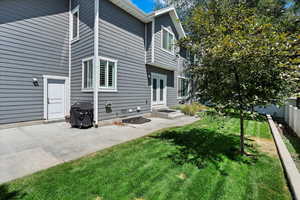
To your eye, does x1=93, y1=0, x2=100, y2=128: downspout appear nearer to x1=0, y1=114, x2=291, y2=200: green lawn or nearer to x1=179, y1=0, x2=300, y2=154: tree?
x1=0, y1=114, x2=291, y2=200: green lawn

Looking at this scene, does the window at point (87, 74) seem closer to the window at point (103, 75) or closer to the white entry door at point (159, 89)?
the window at point (103, 75)

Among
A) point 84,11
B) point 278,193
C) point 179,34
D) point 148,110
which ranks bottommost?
point 278,193

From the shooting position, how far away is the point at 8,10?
6273 millimetres

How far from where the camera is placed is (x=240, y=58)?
307cm

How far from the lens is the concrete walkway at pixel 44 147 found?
310 cm

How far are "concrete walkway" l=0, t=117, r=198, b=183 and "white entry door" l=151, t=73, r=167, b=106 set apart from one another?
16.8 ft

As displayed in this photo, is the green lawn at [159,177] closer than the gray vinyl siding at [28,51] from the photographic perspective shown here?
Yes

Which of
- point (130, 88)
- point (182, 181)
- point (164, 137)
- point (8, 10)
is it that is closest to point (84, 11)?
point (8, 10)

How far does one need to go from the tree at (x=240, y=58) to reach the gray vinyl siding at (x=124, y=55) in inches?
177

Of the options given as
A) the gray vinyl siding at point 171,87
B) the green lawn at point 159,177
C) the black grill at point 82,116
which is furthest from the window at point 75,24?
the green lawn at point 159,177

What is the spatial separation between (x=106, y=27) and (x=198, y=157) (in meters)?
6.71

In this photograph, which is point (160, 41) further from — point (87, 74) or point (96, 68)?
point (87, 74)

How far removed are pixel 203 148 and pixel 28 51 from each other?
832 cm

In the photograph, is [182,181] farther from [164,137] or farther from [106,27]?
[106,27]
